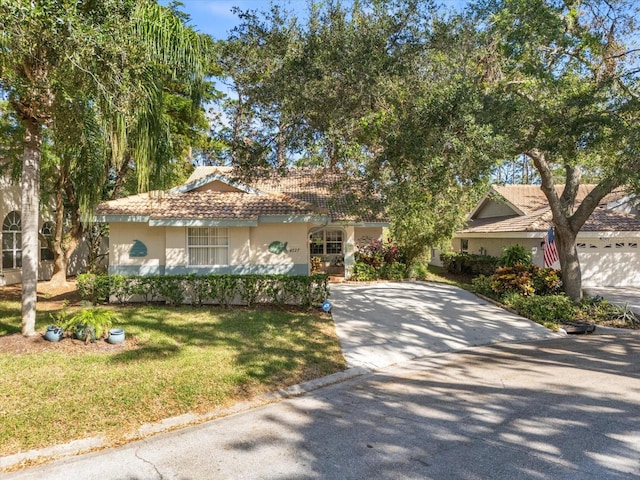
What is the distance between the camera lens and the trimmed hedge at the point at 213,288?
12.6m

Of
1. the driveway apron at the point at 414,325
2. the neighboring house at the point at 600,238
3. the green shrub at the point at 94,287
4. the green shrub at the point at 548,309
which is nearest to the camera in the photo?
the driveway apron at the point at 414,325

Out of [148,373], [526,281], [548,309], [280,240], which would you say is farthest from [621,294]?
[148,373]

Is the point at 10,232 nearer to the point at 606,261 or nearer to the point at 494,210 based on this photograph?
the point at 494,210

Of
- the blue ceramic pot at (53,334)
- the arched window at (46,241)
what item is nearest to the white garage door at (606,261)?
the blue ceramic pot at (53,334)

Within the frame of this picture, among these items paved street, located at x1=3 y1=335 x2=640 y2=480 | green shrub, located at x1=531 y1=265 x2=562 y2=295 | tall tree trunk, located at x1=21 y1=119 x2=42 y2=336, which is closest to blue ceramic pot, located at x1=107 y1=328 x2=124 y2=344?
tall tree trunk, located at x1=21 y1=119 x2=42 y2=336

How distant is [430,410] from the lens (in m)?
5.79

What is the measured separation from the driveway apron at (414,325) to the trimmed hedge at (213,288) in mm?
1081

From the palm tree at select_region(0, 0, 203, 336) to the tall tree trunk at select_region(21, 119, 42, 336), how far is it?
0.05ft

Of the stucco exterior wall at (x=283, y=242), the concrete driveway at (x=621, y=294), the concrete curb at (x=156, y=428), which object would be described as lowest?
the concrete curb at (x=156, y=428)

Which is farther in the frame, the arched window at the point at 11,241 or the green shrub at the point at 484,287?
the arched window at the point at 11,241

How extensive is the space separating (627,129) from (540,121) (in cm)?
180

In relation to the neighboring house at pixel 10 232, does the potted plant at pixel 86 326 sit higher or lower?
lower

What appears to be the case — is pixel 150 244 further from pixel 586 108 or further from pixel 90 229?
pixel 586 108

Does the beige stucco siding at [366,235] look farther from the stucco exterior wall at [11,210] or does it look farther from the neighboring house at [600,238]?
the stucco exterior wall at [11,210]
